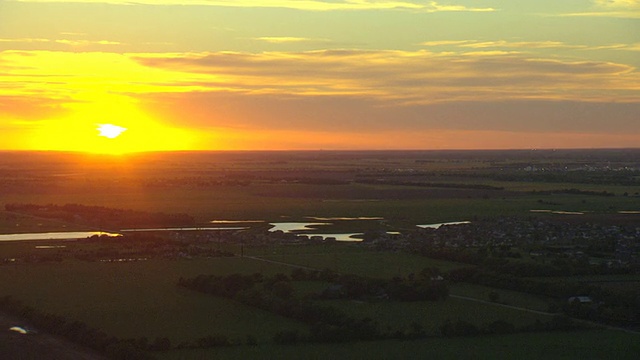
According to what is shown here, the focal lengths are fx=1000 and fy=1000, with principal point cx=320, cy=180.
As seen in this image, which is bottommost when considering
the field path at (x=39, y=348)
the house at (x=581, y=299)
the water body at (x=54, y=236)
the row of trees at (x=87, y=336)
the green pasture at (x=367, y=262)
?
the field path at (x=39, y=348)

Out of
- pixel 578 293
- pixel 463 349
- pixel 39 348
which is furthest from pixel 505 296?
pixel 39 348

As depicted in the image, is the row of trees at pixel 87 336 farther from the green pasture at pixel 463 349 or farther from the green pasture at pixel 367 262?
the green pasture at pixel 367 262

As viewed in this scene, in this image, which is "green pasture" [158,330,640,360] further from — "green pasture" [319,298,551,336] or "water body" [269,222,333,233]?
"water body" [269,222,333,233]

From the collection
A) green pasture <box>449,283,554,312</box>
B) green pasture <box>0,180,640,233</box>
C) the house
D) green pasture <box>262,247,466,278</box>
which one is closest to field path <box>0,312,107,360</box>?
green pasture <box>449,283,554,312</box>

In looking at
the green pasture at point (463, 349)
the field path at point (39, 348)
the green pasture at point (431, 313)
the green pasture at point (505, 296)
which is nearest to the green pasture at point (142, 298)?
the field path at point (39, 348)

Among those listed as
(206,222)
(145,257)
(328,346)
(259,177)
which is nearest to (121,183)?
(259,177)
